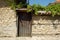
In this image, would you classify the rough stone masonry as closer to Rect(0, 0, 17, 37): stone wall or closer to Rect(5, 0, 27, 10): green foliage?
Rect(0, 0, 17, 37): stone wall

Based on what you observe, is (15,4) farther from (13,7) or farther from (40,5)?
(40,5)

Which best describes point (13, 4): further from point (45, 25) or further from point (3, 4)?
point (45, 25)

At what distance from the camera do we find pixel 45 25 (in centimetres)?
585

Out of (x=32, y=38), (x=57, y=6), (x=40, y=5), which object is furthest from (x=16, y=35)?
(x=57, y=6)

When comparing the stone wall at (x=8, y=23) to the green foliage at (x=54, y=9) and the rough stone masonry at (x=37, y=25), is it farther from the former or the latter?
the green foliage at (x=54, y=9)

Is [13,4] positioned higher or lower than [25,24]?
higher

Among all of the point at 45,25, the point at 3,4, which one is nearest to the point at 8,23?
the point at 3,4

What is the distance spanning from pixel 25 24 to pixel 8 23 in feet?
1.96

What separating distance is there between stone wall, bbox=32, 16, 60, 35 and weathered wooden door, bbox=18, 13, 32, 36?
0.57ft

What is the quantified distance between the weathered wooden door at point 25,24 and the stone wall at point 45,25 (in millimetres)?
175

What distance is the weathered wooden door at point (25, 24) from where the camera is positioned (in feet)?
19.5

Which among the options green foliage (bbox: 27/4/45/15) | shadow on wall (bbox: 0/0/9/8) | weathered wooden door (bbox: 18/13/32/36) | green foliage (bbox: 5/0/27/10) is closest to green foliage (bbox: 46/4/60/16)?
green foliage (bbox: 27/4/45/15)

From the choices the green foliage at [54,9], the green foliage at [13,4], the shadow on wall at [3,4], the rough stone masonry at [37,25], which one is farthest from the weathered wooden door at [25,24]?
the green foliage at [54,9]

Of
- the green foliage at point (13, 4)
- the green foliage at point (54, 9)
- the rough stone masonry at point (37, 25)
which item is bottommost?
the rough stone masonry at point (37, 25)
